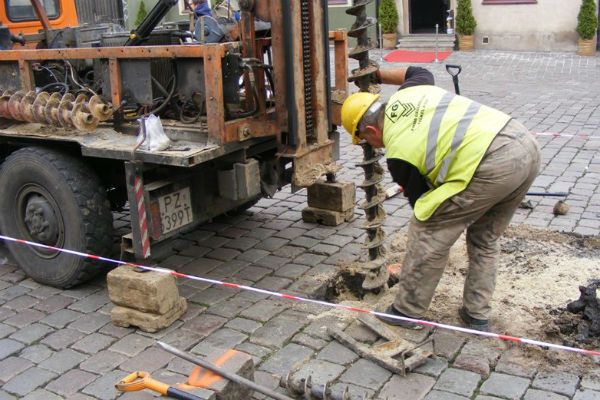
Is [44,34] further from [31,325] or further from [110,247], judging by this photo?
[31,325]

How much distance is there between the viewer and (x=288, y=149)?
4.82m

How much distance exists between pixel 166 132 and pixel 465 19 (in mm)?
13841

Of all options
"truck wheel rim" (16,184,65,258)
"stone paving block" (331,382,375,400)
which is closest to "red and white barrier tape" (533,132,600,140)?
"stone paving block" (331,382,375,400)

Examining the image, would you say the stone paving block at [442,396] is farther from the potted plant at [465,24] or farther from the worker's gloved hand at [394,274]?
the potted plant at [465,24]

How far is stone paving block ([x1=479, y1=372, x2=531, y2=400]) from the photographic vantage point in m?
3.62

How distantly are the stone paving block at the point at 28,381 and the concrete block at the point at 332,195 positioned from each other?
9.31 feet

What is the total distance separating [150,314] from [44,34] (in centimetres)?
332

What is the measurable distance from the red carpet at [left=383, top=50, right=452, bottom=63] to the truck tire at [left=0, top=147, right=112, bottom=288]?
494 inches

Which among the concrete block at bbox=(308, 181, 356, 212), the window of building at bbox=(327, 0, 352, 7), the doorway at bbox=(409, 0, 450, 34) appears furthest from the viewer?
the doorway at bbox=(409, 0, 450, 34)

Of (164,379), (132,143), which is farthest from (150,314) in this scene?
(132,143)

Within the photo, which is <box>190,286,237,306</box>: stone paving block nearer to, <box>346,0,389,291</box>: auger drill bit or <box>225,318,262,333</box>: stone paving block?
<box>225,318,262,333</box>: stone paving block

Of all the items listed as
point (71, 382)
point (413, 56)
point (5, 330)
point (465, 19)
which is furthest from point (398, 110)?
point (465, 19)

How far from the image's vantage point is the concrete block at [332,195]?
19.9ft

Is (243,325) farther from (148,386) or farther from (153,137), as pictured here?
(153,137)
